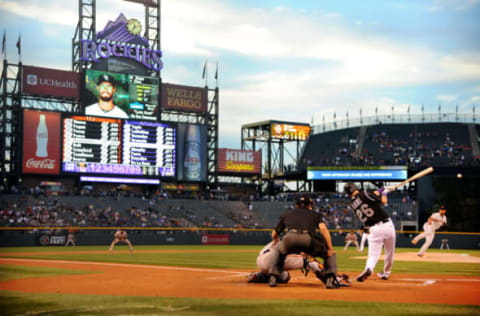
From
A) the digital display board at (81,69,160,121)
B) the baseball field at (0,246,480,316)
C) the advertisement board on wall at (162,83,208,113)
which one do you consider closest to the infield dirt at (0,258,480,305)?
the baseball field at (0,246,480,316)

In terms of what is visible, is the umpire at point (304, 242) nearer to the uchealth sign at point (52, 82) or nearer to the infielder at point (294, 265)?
the infielder at point (294, 265)

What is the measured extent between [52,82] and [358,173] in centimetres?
2957

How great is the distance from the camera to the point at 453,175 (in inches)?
2142

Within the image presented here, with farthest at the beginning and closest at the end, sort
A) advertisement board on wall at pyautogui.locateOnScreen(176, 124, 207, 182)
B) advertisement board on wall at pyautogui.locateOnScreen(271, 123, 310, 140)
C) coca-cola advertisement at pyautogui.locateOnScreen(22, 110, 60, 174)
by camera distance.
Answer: advertisement board on wall at pyautogui.locateOnScreen(271, 123, 310, 140)
advertisement board on wall at pyautogui.locateOnScreen(176, 124, 207, 182)
coca-cola advertisement at pyautogui.locateOnScreen(22, 110, 60, 174)

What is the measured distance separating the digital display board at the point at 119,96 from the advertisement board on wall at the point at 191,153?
3.17 m

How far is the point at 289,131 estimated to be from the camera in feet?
226

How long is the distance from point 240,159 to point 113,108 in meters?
16.2

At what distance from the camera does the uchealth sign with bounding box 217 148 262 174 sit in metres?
60.7

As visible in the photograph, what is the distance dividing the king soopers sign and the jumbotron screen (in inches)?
243

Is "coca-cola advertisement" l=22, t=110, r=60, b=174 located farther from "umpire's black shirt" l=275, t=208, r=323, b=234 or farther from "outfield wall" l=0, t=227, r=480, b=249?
"umpire's black shirt" l=275, t=208, r=323, b=234

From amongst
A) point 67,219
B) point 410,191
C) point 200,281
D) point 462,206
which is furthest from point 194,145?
point 200,281

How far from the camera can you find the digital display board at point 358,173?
58.7m

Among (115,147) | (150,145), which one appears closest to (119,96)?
(115,147)

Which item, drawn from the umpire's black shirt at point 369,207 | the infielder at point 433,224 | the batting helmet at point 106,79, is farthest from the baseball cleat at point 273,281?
the batting helmet at point 106,79
